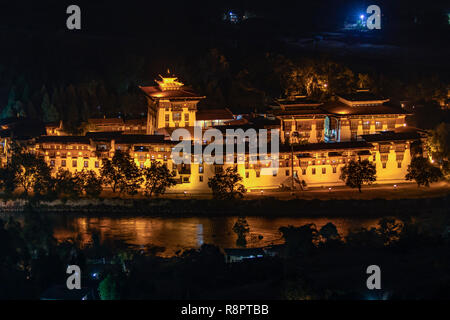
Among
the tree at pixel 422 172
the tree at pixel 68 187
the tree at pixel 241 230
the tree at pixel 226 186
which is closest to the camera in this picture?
the tree at pixel 241 230

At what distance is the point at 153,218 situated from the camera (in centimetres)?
2212

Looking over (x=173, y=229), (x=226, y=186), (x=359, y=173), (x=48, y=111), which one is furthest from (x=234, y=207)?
(x=48, y=111)

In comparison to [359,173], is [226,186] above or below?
below

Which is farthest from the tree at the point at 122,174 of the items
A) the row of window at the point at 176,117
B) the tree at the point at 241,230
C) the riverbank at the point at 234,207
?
the tree at the point at 241,230

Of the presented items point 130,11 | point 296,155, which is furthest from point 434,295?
point 130,11

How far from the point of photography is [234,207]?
73.7 feet

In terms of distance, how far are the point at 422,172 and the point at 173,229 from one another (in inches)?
306

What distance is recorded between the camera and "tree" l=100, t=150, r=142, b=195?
74.8ft

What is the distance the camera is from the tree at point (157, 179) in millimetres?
22641

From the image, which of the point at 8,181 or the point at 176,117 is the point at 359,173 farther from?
the point at 8,181

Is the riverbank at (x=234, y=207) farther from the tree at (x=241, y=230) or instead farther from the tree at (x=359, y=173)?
the tree at (x=241, y=230)

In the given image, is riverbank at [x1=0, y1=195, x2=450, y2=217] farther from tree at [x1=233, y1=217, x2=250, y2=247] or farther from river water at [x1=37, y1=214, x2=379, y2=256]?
tree at [x1=233, y1=217, x2=250, y2=247]

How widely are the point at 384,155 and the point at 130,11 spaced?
23.5 meters

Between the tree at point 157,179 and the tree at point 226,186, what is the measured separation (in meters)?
1.21
